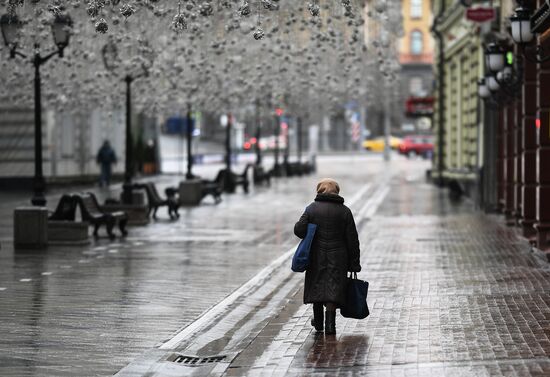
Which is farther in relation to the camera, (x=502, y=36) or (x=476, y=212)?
(x=476, y=212)

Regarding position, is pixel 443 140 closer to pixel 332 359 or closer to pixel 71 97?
pixel 71 97

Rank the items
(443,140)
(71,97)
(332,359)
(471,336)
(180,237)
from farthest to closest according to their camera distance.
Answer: (443,140)
(71,97)
(180,237)
(471,336)
(332,359)

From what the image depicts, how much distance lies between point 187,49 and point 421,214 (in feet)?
22.0

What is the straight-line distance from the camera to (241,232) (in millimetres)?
28078

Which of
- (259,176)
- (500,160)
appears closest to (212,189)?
(500,160)

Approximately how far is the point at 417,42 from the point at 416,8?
392 centimetres

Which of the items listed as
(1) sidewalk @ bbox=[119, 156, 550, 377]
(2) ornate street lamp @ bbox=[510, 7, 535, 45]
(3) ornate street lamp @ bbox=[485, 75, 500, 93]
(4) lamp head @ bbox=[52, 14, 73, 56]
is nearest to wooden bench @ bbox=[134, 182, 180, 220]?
(3) ornate street lamp @ bbox=[485, 75, 500, 93]

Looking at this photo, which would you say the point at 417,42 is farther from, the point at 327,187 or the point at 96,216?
the point at 327,187

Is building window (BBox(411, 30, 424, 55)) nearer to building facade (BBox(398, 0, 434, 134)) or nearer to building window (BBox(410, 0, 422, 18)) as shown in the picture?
building facade (BBox(398, 0, 434, 134))

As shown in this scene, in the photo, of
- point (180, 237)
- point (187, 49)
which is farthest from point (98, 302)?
point (187, 49)

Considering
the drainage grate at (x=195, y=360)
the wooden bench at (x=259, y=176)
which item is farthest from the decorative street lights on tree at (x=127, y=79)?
the wooden bench at (x=259, y=176)

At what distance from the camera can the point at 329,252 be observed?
1308 cm

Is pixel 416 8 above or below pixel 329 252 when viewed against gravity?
above

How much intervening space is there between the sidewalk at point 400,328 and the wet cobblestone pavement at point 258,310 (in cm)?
2
